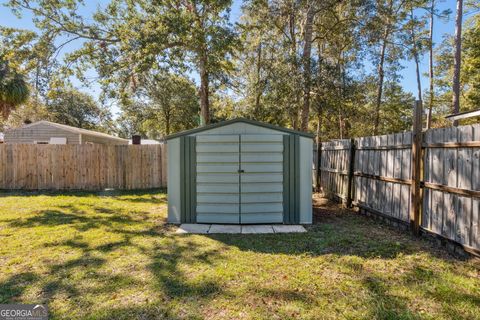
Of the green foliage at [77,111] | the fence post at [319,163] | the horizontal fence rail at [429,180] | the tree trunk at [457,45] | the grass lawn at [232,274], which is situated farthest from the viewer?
the green foliage at [77,111]

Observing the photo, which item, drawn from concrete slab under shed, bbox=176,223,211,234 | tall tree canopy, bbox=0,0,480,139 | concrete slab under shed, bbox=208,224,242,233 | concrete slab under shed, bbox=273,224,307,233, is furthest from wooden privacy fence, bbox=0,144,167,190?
concrete slab under shed, bbox=273,224,307,233

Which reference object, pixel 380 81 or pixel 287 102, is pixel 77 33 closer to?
pixel 287 102

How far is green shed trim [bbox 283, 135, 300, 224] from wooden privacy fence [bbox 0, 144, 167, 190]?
23.1ft

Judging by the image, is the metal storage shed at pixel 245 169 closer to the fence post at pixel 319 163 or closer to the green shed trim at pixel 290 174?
the green shed trim at pixel 290 174

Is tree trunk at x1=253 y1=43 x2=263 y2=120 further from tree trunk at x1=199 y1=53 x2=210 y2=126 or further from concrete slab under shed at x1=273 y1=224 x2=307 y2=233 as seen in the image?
concrete slab under shed at x1=273 y1=224 x2=307 y2=233

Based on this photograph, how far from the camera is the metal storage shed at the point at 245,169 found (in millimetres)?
5637

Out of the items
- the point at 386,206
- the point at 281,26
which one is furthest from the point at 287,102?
the point at 386,206

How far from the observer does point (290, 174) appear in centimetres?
565

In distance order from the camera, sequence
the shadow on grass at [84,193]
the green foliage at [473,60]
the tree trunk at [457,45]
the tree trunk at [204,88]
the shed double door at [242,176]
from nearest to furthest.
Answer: the shed double door at [242,176], the shadow on grass at [84,193], the tree trunk at [204,88], the tree trunk at [457,45], the green foliage at [473,60]

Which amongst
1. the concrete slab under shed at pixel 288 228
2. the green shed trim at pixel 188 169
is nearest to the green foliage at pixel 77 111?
the green shed trim at pixel 188 169

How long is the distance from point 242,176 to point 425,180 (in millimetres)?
3063

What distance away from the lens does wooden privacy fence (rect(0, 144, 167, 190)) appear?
10172 millimetres

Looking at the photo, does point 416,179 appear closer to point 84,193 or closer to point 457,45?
point 84,193

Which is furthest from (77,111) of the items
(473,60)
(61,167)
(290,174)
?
(473,60)
